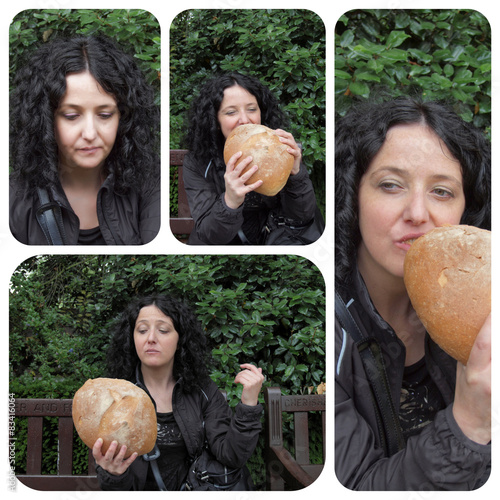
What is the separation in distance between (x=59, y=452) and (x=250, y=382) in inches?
23.8

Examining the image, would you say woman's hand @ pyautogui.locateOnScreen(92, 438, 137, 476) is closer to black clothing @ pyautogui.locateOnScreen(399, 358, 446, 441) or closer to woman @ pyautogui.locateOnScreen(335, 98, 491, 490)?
woman @ pyautogui.locateOnScreen(335, 98, 491, 490)

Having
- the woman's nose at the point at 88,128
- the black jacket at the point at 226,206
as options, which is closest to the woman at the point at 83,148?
the woman's nose at the point at 88,128

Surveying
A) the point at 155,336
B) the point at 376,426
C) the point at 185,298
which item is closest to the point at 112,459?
the point at 155,336

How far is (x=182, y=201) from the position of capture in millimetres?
1865

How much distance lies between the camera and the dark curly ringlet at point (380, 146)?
1.87 metres

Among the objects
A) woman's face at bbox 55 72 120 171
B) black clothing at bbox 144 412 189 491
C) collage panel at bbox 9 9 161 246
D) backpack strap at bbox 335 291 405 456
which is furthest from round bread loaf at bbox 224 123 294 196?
black clothing at bbox 144 412 189 491

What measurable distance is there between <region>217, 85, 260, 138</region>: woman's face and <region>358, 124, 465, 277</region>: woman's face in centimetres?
37

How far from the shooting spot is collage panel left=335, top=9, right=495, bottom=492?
71.6 inches

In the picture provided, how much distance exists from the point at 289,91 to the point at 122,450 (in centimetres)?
113

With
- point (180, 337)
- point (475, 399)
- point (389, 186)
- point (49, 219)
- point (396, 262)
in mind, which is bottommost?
point (475, 399)

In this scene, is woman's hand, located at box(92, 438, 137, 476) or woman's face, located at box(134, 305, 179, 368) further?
woman's face, located at box(134, 305, 179, 368)

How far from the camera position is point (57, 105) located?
72.4 inches

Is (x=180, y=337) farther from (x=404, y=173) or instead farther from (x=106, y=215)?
(x=404, y=173)
